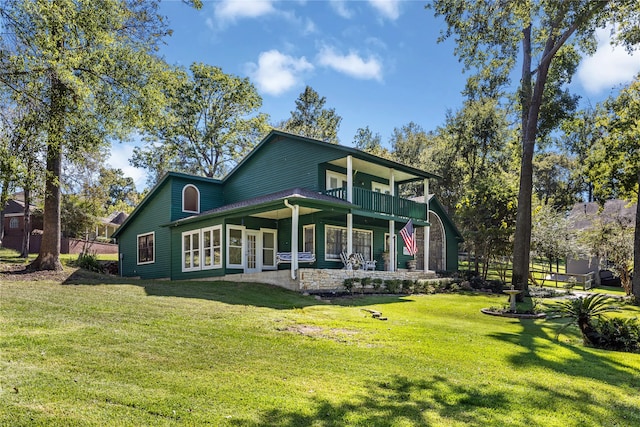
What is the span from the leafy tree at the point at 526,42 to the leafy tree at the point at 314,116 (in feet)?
89.9

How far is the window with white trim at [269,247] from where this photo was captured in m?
A: 19.7

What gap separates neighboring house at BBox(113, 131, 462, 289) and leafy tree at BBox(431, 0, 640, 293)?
5.23 metres

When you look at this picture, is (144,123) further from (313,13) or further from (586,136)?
(586,136)

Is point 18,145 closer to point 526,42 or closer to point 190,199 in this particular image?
point 190,199

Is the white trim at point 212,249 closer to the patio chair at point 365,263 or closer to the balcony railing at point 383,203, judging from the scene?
the balcony railing at point 383,203

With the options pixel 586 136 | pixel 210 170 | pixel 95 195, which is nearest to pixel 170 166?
pixel 210 170

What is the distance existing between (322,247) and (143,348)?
13066 millimetres

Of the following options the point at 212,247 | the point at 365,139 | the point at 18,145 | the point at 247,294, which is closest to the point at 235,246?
the point at 212,247

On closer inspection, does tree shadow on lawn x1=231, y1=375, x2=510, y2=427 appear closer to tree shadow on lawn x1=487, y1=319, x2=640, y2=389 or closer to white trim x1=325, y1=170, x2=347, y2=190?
tree shadow on lawn x1=487, y1=319, x2=640, y2=389

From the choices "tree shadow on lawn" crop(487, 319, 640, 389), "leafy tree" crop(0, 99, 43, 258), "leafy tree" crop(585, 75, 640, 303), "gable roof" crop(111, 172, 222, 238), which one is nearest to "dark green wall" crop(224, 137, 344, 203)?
"gable roof" crop(111, 172, 222, 238)

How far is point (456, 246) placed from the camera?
91.8 ft

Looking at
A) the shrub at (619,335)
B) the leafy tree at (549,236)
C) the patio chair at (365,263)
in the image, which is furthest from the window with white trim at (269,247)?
the leafy tree at (549,236)

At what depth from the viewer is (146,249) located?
23875 mm

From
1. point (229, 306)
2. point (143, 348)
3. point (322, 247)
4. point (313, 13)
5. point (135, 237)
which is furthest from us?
point (135, 237)
